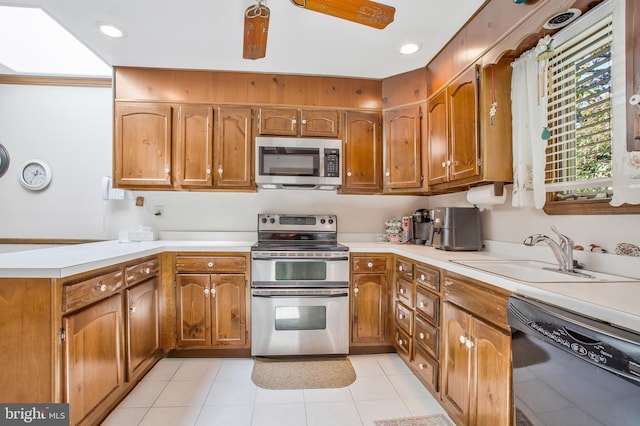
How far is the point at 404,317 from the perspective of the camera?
2213 mm

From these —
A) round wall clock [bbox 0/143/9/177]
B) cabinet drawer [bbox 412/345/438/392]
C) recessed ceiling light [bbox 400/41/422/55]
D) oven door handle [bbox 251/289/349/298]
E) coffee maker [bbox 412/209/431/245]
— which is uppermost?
recessed ceiling light [bbox 400/41/422/55]

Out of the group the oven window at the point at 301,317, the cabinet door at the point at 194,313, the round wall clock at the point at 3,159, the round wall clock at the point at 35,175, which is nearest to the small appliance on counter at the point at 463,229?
the oven window at the point at 301,317

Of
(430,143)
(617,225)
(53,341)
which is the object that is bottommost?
(53,341)

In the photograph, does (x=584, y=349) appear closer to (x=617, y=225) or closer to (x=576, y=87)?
(x=617, y=225)

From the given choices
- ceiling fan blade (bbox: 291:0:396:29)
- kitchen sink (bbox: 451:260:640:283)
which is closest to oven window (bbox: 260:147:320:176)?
ceiling fan blade (bbox: 291:0:396:29)

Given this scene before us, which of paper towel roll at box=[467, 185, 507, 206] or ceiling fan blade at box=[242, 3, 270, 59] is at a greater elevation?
ceiling fan blade at box=[242, 3, 270, 59]

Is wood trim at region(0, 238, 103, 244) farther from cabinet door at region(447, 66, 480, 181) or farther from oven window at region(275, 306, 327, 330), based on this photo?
cabinet door at region(447, 66, 480, 181)

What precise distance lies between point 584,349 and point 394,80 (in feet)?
7.97

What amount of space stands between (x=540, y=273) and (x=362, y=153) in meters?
1.69

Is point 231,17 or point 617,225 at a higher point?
point 231,17

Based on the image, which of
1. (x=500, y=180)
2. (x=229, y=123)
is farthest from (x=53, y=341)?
(x=500, y=180)

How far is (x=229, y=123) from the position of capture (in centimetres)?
256

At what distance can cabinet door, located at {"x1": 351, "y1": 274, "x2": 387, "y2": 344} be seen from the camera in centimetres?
243

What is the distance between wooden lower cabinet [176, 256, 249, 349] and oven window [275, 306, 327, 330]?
0.30 m
